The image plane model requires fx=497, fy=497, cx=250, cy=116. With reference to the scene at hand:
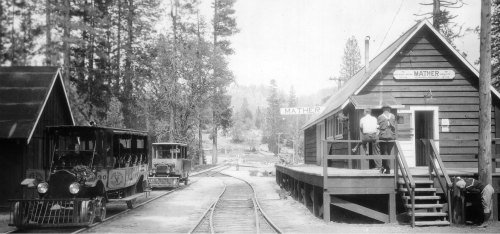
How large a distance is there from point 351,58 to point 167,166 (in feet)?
171

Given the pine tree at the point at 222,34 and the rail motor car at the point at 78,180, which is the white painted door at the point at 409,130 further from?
the pine tree at the point at 222,34

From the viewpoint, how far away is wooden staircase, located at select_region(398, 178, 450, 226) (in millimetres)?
11664

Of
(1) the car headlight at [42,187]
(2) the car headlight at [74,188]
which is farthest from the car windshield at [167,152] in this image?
(2) the car headlight at [74,188]

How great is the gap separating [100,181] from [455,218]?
29.8 ft

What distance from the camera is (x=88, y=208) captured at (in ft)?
41.0

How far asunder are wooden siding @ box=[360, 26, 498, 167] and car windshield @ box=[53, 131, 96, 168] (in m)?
9.50

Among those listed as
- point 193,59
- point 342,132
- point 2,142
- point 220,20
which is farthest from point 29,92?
point 220,20

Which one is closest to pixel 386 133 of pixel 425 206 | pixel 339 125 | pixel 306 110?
pixel 425 206

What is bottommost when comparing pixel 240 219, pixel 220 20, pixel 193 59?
pixel 240 219

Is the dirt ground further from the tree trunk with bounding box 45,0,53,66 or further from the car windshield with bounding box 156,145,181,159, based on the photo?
the tree trunk with bounding box 45,0,53,66

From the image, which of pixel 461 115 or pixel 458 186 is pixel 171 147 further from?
pixel 458 186

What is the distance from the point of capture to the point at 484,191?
11945mm

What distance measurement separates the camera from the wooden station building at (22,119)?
15.5 metres

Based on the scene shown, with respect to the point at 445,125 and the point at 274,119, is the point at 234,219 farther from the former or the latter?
the point at 274,119
